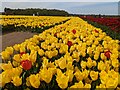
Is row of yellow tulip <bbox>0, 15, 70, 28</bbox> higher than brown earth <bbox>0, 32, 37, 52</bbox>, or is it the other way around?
row of yellow tulip <bbox>0, 15, 70, 28</bbox>

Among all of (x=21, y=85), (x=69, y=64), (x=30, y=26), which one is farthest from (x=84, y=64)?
(x=30, y=26)

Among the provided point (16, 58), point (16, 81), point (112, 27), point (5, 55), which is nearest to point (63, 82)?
point (16, 81)

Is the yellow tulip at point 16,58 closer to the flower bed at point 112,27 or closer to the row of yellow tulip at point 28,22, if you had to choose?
the flower bed at point 112,27

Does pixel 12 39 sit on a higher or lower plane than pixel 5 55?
lower

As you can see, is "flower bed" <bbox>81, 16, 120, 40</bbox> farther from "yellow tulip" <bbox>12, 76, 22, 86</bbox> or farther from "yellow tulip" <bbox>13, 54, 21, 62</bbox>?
"yellow tulip" <bbox>12, 76, 22, 86</bbox>

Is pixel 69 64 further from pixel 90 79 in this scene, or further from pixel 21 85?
pixel 21 85

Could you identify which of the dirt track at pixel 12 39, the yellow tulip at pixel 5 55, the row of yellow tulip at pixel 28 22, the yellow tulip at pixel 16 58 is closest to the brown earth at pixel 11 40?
the dirt track at pixel 12 39

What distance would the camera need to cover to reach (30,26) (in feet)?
70.8

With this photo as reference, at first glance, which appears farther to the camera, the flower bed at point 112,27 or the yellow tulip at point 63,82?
the flower bed at point 112,27

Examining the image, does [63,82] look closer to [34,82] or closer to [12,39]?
[34,82]

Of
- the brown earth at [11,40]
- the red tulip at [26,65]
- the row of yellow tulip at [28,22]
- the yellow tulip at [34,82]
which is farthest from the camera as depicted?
the row of yellow tulip at [28,22]

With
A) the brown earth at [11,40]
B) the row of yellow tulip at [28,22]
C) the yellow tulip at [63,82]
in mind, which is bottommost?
the brown earth at [11,40]

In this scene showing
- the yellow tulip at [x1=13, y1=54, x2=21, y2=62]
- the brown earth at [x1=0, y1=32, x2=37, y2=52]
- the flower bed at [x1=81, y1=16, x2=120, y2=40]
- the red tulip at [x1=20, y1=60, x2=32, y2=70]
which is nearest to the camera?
the red tulip at [x1=20, y1=60, x2=32, y2=70]

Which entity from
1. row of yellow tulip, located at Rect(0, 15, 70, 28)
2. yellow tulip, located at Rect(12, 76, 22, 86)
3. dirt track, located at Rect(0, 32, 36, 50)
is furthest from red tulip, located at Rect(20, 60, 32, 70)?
row of yellow tulip, located at Rect(0, 15, 70, 28)
